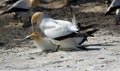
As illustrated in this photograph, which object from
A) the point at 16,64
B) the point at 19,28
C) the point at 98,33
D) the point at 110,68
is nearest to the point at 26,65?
the point at 16,64

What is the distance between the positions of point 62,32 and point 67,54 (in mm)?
590

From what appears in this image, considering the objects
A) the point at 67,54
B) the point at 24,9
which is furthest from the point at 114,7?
the point at 67,54

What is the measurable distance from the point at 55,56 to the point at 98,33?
3.12m

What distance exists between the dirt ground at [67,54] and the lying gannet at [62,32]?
0.25 metres

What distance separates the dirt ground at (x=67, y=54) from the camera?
9531 mm

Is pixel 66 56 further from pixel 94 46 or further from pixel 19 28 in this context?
pixel 19 28

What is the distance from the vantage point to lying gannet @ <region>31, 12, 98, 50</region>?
35.9 ft

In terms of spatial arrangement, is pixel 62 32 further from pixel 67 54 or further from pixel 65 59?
pixel 65 59

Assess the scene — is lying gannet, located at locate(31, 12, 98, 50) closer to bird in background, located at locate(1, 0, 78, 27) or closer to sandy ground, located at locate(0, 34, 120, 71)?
sandy ground, located at locate(0, 34, 120, 71)

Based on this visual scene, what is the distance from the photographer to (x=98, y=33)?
1350 centimetres

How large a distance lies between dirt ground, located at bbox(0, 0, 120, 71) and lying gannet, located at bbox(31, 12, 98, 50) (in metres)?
0.25

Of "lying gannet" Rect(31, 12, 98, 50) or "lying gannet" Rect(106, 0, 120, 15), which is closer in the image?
"lying gannet" Rect(31, 12, 98, 50)

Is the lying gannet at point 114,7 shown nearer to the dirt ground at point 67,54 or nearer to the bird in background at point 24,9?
the dirt ground at point 67,54

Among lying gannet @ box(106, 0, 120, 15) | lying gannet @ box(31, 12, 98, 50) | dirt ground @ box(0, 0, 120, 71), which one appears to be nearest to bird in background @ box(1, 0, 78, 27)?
dirt ground @ box(0, 0, 120, 71)
